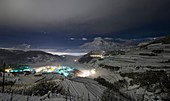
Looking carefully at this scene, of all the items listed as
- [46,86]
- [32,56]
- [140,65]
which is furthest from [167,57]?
[32,56]

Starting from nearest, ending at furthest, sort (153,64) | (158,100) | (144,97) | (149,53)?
1. (158,100)
2. (144,97)
3. (153,64)
4. (149,53)

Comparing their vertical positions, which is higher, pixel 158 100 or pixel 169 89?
pixel 169 89

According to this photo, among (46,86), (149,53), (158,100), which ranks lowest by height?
(158,100)

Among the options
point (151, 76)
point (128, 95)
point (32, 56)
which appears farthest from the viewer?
point (32, 56)

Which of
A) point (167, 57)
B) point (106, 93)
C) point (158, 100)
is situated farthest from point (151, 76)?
point (106, 93)

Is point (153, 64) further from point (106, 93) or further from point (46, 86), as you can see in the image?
point (46, 86)

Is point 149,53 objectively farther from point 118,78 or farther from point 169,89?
point 169,89

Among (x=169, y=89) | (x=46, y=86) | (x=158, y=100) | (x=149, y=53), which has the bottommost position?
(x=158, y=100)

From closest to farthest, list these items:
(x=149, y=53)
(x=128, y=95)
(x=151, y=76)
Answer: (x=128, y=95) < (x=151, y=76) < (x=149, y=53)

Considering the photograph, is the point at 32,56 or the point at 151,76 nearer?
the point at 151,76
